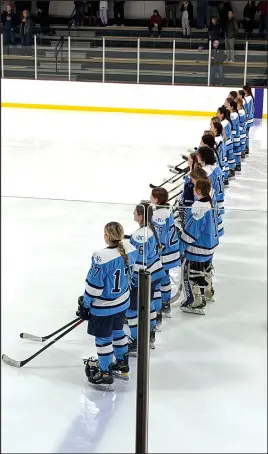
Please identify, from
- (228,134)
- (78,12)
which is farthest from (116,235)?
(78,12)

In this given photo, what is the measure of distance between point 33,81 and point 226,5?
4.96 m

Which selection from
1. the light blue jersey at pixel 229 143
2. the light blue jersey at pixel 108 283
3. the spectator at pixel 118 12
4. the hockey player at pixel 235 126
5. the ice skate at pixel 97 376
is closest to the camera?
the light blue jersey at pixel 108 283

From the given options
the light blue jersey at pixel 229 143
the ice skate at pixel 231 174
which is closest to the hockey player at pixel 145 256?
the light blue jersey at pixel 229 143

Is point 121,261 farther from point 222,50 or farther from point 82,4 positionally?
point 82,4

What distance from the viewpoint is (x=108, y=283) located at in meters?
2.87

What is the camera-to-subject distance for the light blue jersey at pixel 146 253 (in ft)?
7.64

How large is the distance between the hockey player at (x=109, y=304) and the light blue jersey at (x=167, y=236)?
124 mm

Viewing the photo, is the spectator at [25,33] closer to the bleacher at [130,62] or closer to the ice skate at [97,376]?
the bleacher at [130,62]

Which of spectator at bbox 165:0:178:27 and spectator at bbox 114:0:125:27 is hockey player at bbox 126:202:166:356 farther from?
spectator at bbox 114:0:125:27

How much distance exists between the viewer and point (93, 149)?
938 centimetres

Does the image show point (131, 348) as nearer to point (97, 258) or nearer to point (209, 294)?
point (97, 258)

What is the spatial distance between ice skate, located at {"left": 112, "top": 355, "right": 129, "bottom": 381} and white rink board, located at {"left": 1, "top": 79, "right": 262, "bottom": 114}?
31.0 feet

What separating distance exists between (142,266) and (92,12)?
15.2 metres

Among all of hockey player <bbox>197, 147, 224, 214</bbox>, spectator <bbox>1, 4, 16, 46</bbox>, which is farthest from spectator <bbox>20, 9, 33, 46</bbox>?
hockey player <bbox>197, 147, 224, 214</bbox>
